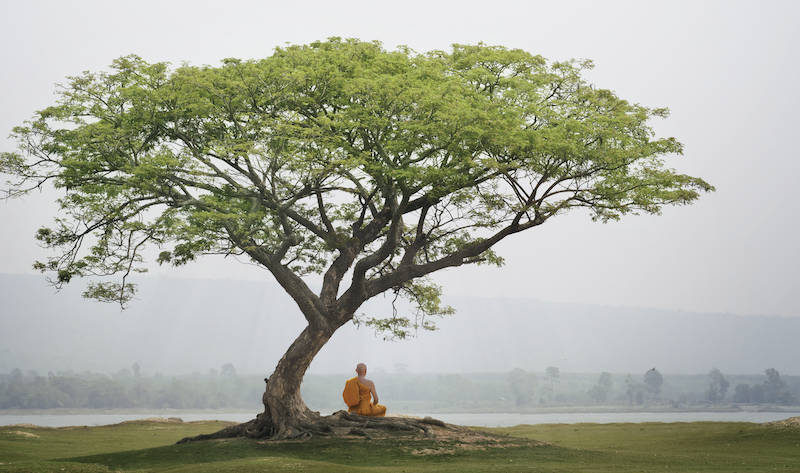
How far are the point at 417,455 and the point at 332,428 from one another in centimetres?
278

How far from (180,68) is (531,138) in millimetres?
8721

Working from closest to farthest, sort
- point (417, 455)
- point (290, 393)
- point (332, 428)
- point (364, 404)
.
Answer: point (417, 455) → point (332, 428) → point (290, 393) → point (364, 404)

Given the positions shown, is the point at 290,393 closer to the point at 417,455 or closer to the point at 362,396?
the point at 362,396

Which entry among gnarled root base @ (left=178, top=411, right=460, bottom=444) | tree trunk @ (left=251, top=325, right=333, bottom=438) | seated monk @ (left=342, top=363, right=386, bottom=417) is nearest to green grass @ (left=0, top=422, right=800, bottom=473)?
gnarled root base @ (left=178, top=411, right=460, bottom=444)

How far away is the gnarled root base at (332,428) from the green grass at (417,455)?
425 mm

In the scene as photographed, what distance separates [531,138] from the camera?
13.9 metres

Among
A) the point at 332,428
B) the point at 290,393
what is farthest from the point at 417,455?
the point at 290,393

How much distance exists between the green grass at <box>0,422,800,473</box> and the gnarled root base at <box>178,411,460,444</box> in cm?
42

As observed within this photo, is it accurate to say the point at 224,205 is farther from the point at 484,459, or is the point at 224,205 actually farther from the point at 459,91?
the point at 484,459

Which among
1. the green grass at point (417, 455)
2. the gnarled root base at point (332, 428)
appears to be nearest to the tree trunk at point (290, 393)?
the gnarled root base at point (332, 428)

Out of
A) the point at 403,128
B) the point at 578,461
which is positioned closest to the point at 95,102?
the point at 403,128

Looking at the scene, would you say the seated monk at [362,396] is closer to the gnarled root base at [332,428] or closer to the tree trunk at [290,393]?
the gnarled root base at [332,428]

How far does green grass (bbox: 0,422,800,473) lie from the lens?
36.7ft

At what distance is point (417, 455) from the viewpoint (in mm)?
13133
